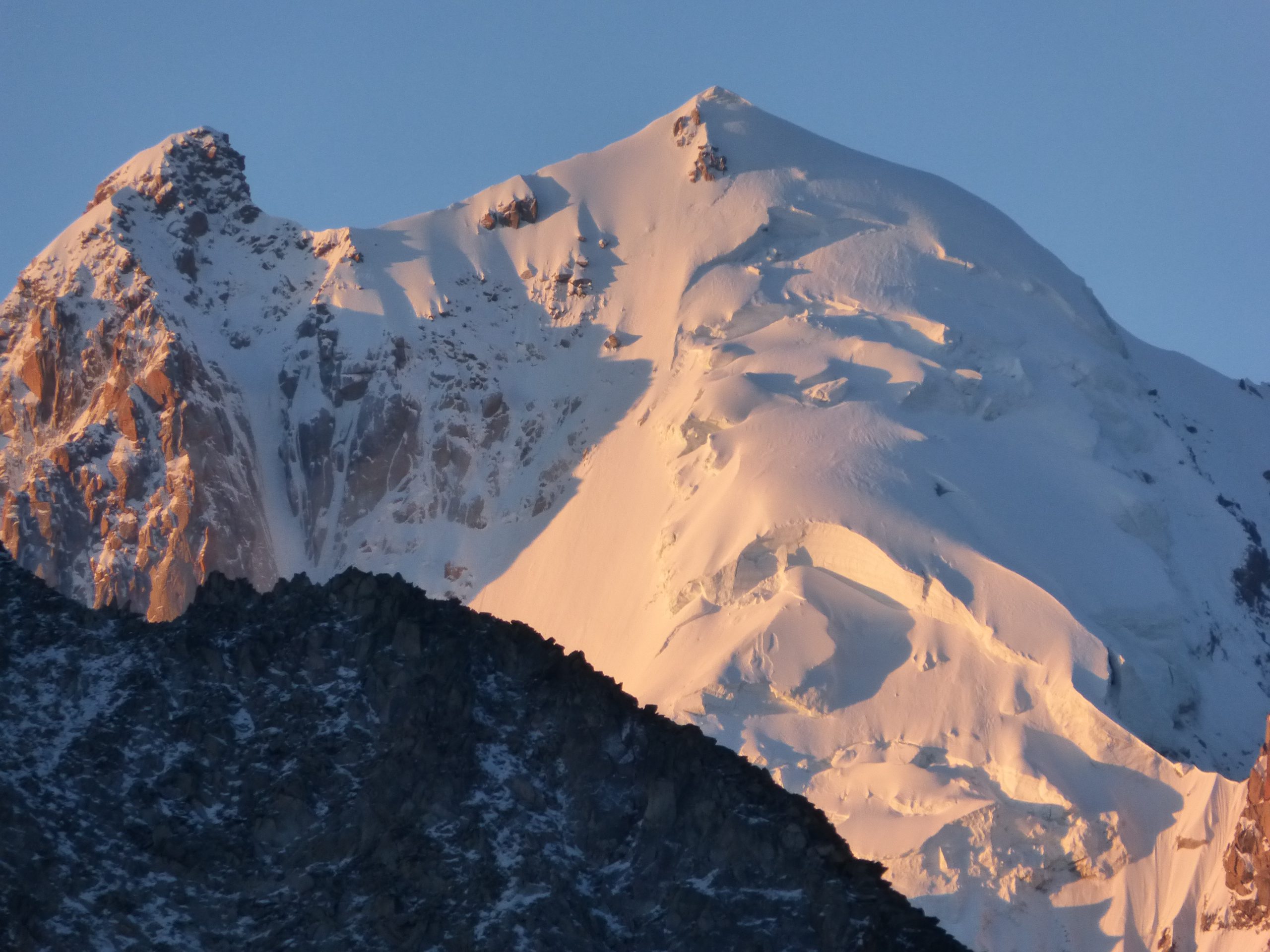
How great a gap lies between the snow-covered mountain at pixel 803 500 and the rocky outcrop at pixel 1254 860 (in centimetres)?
133

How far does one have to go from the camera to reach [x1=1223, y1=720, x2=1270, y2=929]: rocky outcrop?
12731cm

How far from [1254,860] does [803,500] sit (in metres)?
42.1

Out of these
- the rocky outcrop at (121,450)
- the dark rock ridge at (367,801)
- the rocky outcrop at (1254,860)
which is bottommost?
the dark rock ridge at (367,801)

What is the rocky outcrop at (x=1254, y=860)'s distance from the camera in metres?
127

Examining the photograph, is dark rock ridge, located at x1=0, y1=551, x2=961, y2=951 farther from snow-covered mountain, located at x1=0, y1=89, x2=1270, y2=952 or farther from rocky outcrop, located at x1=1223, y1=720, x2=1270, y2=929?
snow-covered mountain, located at x1=0, y1=89, x2=1270, y2=952

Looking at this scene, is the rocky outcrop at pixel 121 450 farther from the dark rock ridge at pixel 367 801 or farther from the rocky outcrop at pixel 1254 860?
the dark rock ridge at pixel 367 801

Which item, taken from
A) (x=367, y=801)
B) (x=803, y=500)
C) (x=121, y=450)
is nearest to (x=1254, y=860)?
(x=803, y=500)

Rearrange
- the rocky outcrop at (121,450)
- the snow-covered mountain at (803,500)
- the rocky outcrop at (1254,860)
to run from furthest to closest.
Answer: the rocky outcrop at (121,450) < the snow-covered mountain at (803,500) < the rocky outcrop at (1254,860)

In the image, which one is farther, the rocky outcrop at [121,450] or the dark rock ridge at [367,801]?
the rocky outcrop at [121,450]

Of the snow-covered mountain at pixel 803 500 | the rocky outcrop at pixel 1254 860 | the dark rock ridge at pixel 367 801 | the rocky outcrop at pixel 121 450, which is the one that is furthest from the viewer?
the rocky outcrop at pixel 121 450

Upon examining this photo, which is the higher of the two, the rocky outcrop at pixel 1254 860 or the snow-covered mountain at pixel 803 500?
the snow-covered mountain at pixel 803 500

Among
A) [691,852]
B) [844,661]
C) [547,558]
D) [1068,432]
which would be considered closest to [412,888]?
[691,852]

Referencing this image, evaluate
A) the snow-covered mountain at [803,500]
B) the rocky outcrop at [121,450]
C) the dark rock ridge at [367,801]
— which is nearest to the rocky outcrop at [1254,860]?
the snow-covered mountain at [803,500]

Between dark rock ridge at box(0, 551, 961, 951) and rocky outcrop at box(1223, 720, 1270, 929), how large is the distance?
44733 mm
